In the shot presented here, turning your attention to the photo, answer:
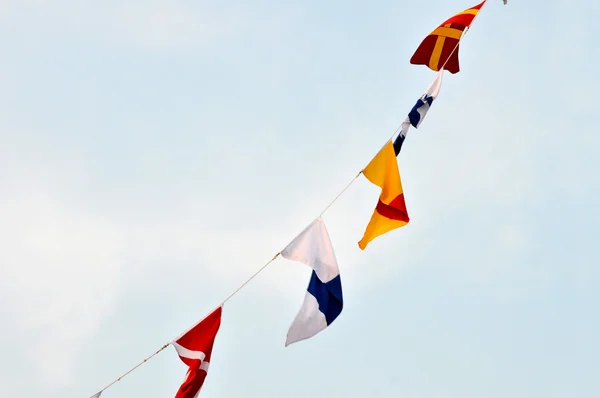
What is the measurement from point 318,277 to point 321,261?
283 mm

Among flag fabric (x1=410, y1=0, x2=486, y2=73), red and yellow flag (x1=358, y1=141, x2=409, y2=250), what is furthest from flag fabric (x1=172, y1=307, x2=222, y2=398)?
flag fabric (x1=410, y1=0, x2=486, y2=73)

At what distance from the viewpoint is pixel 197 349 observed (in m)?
13.4

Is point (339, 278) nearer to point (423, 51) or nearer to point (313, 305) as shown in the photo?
point (313, 305)

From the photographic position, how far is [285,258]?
13.9m

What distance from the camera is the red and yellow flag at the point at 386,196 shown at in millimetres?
14320

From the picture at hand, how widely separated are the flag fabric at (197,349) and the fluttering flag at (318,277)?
1528 millimetres

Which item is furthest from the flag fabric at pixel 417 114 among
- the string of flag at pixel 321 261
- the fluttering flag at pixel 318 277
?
the fluttering flag at pixel 318 277

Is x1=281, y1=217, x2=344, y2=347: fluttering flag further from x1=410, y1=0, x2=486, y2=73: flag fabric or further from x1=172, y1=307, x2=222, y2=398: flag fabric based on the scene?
x1=410, y1=0, x2=486, y2=73: flag fabric

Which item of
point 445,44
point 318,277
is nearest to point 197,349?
point 318,277

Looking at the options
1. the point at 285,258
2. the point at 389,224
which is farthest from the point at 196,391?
the point at 389,224

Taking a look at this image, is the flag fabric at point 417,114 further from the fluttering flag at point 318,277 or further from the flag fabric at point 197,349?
the flag fabric at point 197,349

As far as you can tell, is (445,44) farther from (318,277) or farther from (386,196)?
(318,277)

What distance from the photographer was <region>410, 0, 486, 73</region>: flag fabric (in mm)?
15977

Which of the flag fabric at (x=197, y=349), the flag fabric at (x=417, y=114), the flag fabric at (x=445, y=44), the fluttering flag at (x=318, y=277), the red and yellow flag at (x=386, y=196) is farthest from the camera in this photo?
the flag fabric at (x=445, y=44)
